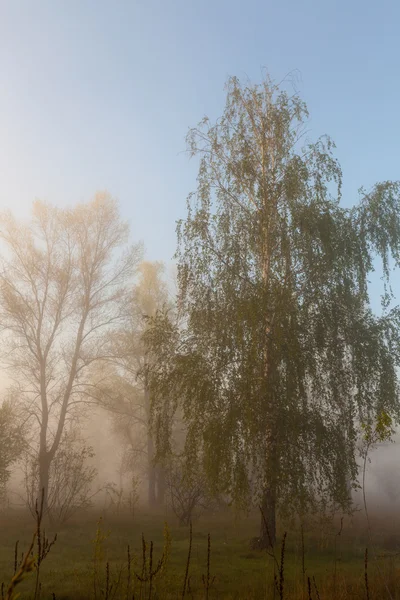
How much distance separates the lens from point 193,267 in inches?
505

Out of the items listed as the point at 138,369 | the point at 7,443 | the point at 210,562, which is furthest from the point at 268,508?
the point at 138,369

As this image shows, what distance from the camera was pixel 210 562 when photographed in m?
11.1

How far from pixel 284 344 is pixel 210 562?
513 cm

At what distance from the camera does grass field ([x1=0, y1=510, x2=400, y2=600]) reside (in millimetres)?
8008

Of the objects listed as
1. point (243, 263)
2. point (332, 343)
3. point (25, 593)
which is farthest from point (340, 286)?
point (25, 593)

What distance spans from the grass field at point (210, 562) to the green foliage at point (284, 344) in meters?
1.47

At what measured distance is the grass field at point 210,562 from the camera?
8.01 meters

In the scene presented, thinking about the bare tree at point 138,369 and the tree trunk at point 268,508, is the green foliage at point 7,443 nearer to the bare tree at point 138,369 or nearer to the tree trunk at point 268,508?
the bare tree at point 138,369

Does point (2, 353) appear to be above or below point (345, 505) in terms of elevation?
above

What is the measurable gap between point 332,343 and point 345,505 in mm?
3602

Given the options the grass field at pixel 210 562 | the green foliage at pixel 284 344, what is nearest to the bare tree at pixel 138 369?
the grass field at pixel 210 562

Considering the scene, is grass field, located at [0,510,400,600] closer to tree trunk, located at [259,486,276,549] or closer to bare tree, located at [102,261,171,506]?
tree trunk, located at [259,486,276,549]

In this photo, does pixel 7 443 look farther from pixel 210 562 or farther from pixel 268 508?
pixel 268 508

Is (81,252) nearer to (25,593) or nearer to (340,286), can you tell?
(340,286)
